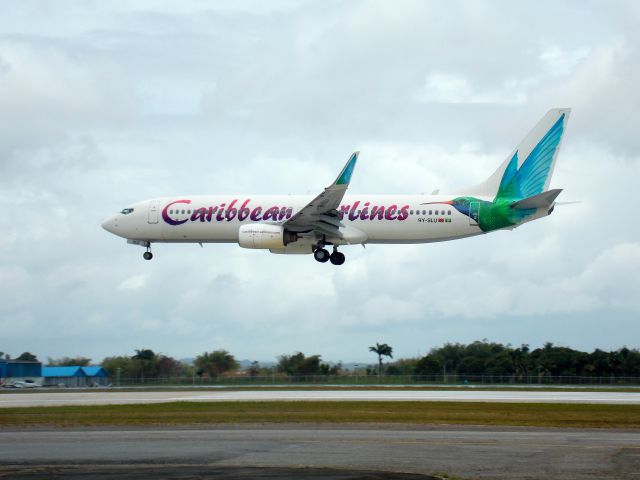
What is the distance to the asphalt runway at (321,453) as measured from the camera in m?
→ 22.0

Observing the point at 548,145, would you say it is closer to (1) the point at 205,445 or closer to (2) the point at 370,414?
(2) the point at 370,414

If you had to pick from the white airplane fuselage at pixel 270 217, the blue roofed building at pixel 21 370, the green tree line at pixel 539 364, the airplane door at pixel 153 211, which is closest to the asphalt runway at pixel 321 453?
the white airplane fuselage at pixel 270 217

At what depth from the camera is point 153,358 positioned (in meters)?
113

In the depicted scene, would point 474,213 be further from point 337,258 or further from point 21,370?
point 21,370


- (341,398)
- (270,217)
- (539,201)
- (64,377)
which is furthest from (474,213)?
(64,377)

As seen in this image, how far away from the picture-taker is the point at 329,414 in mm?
40469

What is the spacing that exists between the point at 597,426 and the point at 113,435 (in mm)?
18172

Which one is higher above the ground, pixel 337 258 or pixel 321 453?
pixel 337 258

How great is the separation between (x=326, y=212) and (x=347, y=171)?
11.1 ft

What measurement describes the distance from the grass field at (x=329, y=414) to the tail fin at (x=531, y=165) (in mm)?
15240

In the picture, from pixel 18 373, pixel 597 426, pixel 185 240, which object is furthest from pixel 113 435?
pixel 18 373

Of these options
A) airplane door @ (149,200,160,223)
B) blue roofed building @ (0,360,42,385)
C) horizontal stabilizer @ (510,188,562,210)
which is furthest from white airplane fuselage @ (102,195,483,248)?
blue roofed building @ (0,360,42,385)

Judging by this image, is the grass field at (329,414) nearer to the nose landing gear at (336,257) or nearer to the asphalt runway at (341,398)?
the asphalt runway at (341,398)

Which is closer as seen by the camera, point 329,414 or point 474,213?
point 329,414
